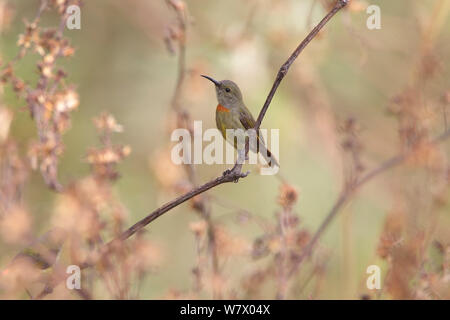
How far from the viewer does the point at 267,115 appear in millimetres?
5309

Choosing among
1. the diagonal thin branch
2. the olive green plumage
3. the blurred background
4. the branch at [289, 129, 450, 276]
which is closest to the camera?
the diagonal thin branch

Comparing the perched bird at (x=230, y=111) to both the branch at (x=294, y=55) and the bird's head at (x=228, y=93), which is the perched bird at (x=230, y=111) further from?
the branch at (x=294, y=55)

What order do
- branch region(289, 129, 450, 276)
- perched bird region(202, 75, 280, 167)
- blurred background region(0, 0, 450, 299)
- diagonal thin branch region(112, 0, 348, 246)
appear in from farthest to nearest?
perched bird region(202, 75, 280, 167), blurred background region(0, 0, 450, 299), branch region(289, 129, 450, 276), diagonal thin branch region(112, 0, 348, 246)

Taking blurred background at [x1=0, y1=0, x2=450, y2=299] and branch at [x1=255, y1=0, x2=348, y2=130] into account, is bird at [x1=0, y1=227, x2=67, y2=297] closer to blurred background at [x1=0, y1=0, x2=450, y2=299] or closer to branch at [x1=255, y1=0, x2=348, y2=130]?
blurred background at [x1=0, y1=0, x2=450, y2=299]

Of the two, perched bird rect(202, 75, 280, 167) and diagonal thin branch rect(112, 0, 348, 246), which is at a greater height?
perched bird rect(202, 75, 280, 167)

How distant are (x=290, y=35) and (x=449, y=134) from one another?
2.20 metres

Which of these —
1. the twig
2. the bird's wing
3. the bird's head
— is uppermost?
the bird's head

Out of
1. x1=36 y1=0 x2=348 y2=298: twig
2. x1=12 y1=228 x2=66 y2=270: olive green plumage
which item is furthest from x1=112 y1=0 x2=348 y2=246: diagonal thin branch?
x1=12 y1=228 x2=66 y2=270: olive green plumage

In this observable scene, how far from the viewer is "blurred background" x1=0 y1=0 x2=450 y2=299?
3059 millimetres

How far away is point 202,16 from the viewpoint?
5.68 m

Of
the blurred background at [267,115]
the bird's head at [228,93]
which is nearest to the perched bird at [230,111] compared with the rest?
the bird's head at [228,93]

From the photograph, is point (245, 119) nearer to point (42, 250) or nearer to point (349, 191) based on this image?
point (349, 191)
